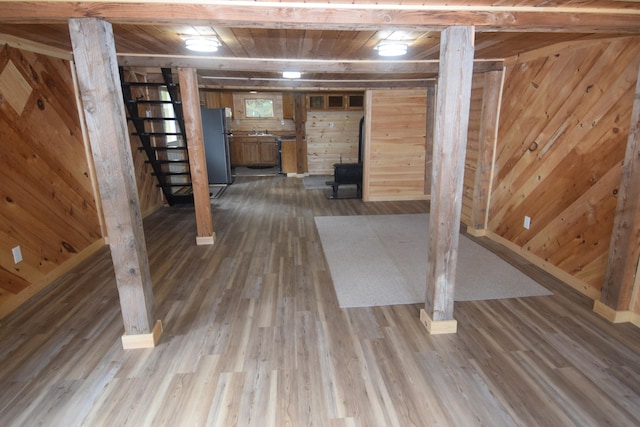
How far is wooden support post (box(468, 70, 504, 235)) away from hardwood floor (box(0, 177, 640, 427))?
1.32 m

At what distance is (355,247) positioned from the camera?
4047mm

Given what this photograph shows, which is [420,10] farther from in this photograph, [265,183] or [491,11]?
[265,183]

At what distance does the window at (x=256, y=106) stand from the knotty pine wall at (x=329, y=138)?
7.08 feet

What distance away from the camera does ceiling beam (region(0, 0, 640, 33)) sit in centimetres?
175

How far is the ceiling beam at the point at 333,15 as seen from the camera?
1749mm

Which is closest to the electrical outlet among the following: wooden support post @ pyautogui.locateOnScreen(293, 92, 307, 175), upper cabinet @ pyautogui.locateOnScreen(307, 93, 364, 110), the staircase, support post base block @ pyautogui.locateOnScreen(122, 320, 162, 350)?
support post base block @ pyautogui.locateOnScreen(122, 320, 162, 350)

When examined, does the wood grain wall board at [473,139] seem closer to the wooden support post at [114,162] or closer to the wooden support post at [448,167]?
the wooden support post at [448,167]

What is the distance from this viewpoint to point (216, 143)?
7.38m

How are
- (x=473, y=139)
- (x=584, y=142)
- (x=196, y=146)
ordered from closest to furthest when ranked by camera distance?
1. (x=584, y=142)
2. (x=196, y=146)
3. (x=473, y=139)

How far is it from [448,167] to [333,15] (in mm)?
1087

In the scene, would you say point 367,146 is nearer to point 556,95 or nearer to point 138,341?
point 556,95

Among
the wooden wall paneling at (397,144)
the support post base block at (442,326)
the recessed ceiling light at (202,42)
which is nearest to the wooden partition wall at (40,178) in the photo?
the recessed ceiling light at (202,42)

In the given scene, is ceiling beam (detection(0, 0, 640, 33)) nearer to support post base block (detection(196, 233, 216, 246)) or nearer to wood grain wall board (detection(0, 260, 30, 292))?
wood grain wall board (detection(0, 260, 30, 292))

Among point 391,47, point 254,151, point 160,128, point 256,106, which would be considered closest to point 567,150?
point 391,47
